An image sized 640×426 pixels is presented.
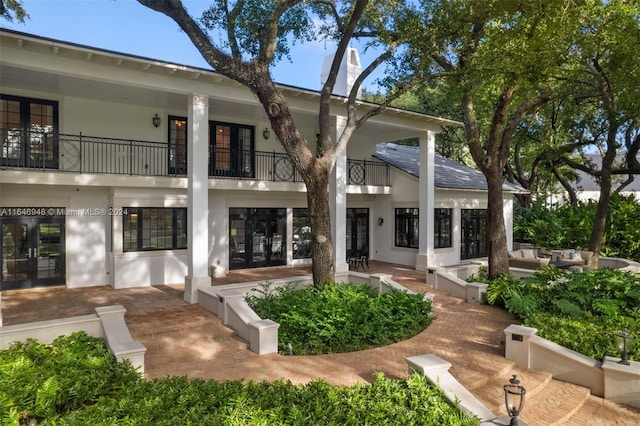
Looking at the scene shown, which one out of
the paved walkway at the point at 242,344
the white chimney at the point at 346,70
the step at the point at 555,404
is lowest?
the step at the point at 555,404

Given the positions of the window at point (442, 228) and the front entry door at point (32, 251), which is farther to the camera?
the window at point (442, 228)

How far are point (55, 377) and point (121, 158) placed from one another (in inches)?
350

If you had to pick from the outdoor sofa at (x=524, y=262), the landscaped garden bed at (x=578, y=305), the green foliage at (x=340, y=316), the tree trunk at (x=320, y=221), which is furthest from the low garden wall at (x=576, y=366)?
the outdoor sofa at (x=524, y=262)

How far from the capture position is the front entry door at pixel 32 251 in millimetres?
11117

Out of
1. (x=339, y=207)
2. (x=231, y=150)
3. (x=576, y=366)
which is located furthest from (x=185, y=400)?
(x=231, y=150)

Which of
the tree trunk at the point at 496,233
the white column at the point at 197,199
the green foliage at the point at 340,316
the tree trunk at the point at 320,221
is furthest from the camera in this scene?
the tree trunk at the point at 496,233

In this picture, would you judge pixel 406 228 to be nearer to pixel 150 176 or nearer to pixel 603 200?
pixel 603 200

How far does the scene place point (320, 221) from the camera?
31.8 ft

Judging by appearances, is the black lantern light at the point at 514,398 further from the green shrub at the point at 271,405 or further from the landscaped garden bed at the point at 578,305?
the landscaped garden bed at the point at 578,305

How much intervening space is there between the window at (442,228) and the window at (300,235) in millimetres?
5690

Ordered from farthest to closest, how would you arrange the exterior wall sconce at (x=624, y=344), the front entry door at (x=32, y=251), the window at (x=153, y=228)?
the window at (x=153, y=228)
the front entry door at (x=32, y=251)
the exterior wall sconce at (x=624, y=344)

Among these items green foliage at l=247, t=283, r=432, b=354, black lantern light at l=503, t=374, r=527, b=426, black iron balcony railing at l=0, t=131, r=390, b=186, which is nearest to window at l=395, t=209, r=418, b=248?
black iron balcony railing at l=0, t=131, r=390, b=186

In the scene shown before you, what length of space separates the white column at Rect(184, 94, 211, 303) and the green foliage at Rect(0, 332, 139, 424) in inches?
146

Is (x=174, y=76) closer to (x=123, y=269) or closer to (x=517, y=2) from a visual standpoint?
(x=123, y=269)
